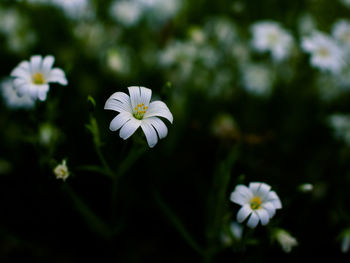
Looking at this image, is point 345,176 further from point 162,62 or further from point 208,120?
point 162,62

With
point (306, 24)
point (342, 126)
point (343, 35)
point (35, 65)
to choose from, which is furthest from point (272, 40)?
point (35, 65)

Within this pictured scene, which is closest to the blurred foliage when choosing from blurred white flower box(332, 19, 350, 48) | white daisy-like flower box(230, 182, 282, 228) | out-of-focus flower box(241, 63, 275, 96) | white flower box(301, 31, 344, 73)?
out-of-focus flower box(241, 63, 275, 96)

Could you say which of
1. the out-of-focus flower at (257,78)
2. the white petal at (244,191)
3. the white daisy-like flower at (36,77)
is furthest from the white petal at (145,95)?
the out-of-focus flower at (257,78)

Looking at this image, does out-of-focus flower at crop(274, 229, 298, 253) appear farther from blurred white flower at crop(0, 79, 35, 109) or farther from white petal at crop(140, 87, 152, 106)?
blurred white flower at crop(0, 79, 35, 109)

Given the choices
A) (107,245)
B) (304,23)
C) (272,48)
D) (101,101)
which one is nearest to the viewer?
(107,245)

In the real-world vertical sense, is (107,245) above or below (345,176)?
below

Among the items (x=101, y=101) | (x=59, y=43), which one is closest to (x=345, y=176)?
(x=101, y=101)

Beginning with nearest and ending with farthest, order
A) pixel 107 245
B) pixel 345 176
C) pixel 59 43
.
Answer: pixel 107 245 < pixel 345 176 < pixel 59 43
